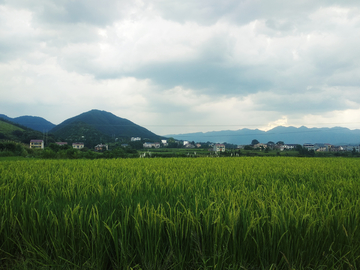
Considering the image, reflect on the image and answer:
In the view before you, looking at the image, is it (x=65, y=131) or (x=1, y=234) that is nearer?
(x=1, y=234)

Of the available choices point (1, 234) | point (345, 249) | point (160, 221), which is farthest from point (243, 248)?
point (1, 234)

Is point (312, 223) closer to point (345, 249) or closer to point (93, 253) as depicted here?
point (345, 249)

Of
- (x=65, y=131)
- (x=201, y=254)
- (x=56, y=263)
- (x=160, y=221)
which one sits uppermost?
(x=65, y=131)

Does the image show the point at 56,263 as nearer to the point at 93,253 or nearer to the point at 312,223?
the point at 93,253

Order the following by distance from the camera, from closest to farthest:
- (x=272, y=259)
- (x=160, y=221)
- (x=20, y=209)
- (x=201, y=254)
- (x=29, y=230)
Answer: (x=201, y=254) → (x=272, y=259) → (x=160, y=221) → (x=29, y=230) → (x=20, y=209)

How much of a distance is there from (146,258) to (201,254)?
0.41 meters

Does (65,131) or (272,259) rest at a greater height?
(65,131)

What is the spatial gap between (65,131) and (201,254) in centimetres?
11866

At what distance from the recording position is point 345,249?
5.17ft

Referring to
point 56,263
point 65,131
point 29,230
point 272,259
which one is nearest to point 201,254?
point 272,259

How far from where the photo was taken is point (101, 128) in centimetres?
14200

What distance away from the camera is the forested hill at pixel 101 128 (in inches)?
4165

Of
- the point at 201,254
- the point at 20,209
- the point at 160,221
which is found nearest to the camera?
the point at 201,254

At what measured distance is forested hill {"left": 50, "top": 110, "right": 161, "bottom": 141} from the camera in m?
106
